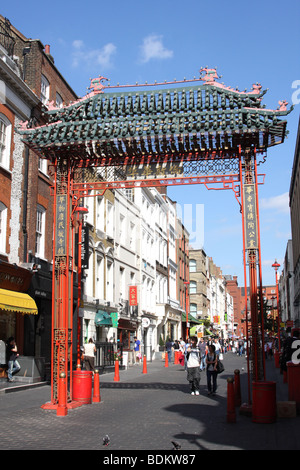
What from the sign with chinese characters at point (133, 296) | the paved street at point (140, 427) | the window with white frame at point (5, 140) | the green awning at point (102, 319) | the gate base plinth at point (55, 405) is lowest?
the paved street at point (140, 427)

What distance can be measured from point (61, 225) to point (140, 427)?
5.53 metres

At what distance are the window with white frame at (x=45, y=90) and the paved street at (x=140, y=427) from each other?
51.1 ft

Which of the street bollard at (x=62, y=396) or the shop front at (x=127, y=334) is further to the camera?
the shop front at (x=127, y=334)

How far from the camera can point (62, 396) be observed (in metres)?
12.2

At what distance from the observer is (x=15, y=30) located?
25500 millimetres

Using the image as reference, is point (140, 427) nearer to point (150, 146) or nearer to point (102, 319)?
point (150, 146)

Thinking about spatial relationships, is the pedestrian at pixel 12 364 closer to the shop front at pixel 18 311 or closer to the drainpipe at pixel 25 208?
the shop front at pixel 18 311

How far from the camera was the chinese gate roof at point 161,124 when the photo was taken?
1258 centimetres

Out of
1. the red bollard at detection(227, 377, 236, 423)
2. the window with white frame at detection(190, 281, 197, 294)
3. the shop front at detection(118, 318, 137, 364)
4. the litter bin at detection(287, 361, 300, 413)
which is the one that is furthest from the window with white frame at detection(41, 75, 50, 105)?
the window with white frame at detection(190, 281, 197, 294)

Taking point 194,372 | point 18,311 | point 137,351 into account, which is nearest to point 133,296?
point 137,351

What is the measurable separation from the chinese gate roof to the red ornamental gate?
2cm

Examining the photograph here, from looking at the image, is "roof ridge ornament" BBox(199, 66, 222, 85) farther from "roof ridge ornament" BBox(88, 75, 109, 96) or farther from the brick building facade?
the brick building facade

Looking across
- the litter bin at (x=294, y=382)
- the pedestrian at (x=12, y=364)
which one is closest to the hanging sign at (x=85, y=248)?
the pedestrian at (x=12, y=364)
